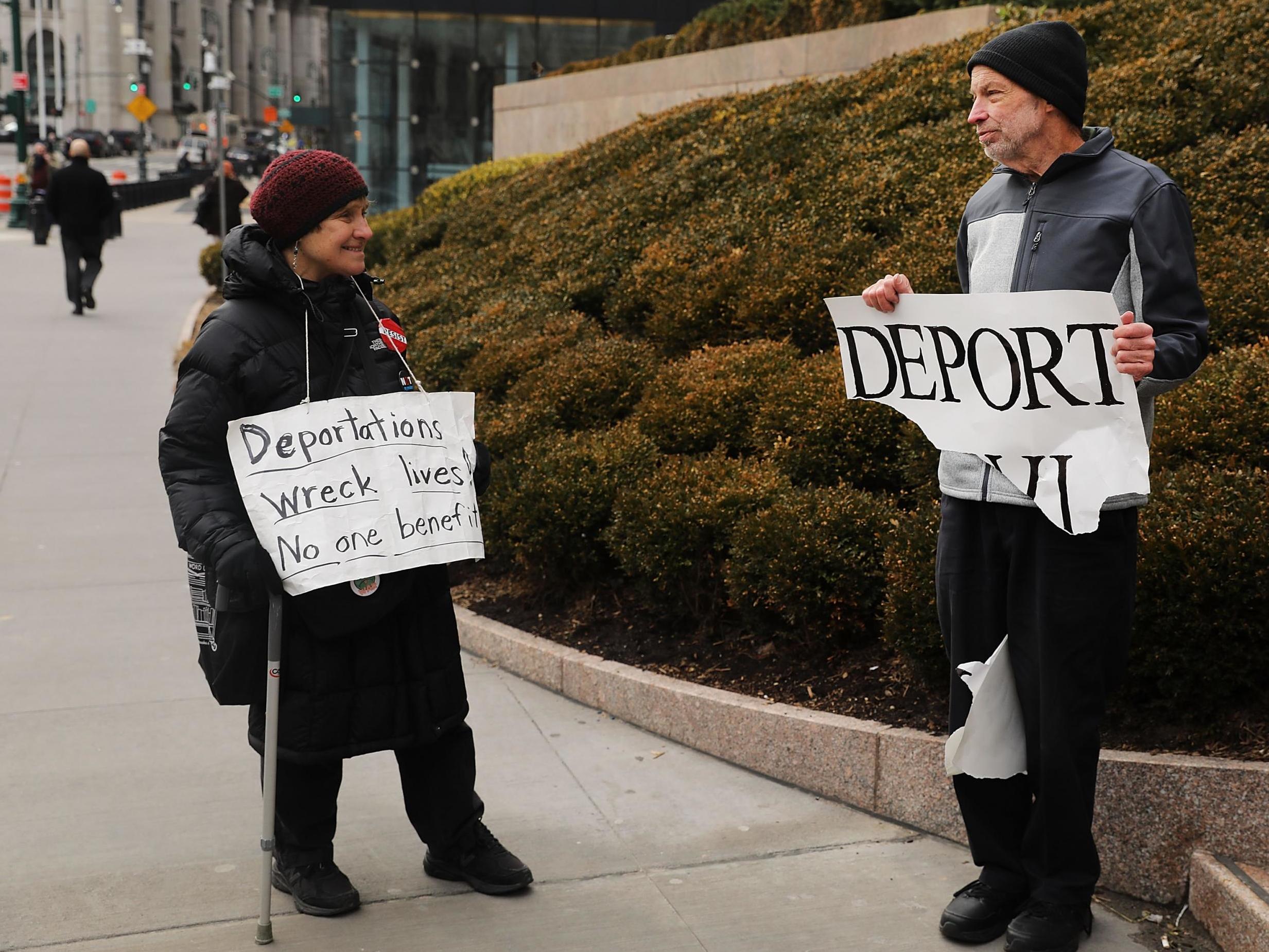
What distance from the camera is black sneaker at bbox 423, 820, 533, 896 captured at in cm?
397

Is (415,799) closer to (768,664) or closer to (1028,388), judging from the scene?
(768,664)

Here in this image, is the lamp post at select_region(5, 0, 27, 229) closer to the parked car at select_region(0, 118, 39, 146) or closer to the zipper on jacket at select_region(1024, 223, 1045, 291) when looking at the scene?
the zipper on jacket at select_region(1024, 223, 1045, 291)

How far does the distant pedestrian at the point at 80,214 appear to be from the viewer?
16.7 m

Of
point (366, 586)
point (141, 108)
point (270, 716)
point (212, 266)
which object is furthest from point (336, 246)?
point (141, 108)

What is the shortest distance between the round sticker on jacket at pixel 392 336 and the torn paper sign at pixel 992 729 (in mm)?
1769

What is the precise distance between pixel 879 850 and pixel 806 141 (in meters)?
6.58

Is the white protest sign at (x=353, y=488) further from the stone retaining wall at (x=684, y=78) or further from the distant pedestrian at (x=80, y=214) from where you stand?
the distant pedestrian at (x=80, y=214)

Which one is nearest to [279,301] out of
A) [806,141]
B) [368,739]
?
[368,739]

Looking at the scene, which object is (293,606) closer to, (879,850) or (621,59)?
(879,850)

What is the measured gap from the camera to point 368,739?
3734mm

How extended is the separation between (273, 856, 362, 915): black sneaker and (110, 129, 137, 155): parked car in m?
87.3

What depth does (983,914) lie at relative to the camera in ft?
12.0

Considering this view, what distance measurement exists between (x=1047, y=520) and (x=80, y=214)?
51.8 ft

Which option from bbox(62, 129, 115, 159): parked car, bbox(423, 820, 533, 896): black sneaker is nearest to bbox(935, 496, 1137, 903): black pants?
bbox(423, 820, 533, 896): black sneaker
